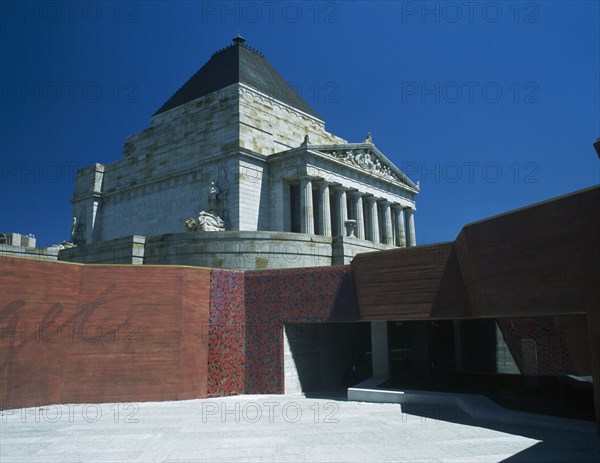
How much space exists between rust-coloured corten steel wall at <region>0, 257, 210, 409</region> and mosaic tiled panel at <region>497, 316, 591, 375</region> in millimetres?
11623

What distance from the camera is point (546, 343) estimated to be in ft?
58.5

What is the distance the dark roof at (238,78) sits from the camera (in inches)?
1746

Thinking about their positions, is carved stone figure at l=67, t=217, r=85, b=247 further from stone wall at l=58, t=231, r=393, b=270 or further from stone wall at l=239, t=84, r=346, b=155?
stone wall at l=58, t=231, r=393, b=270

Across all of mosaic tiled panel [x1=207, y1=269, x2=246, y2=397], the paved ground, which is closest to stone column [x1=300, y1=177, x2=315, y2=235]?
mosaic tiled panel [x1=207, y1=269, x2=246, y2=397]

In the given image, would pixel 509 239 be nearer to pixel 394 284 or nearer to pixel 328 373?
pixel 394 284

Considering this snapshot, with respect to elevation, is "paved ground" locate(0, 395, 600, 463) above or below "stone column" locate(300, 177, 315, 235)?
below

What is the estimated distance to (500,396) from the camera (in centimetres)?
1703

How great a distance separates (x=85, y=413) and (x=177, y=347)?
3.79 meters

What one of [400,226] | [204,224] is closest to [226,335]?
[204,224]

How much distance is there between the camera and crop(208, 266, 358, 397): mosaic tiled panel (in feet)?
65.5

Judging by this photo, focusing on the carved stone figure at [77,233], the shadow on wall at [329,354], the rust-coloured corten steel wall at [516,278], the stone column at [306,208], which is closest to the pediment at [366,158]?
the stone column at [306,208]

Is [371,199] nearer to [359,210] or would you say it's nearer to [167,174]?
[359,210]

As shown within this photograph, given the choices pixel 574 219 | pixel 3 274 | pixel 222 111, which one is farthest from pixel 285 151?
pixel 574 219

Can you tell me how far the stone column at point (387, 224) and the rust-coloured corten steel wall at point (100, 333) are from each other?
30.0m
